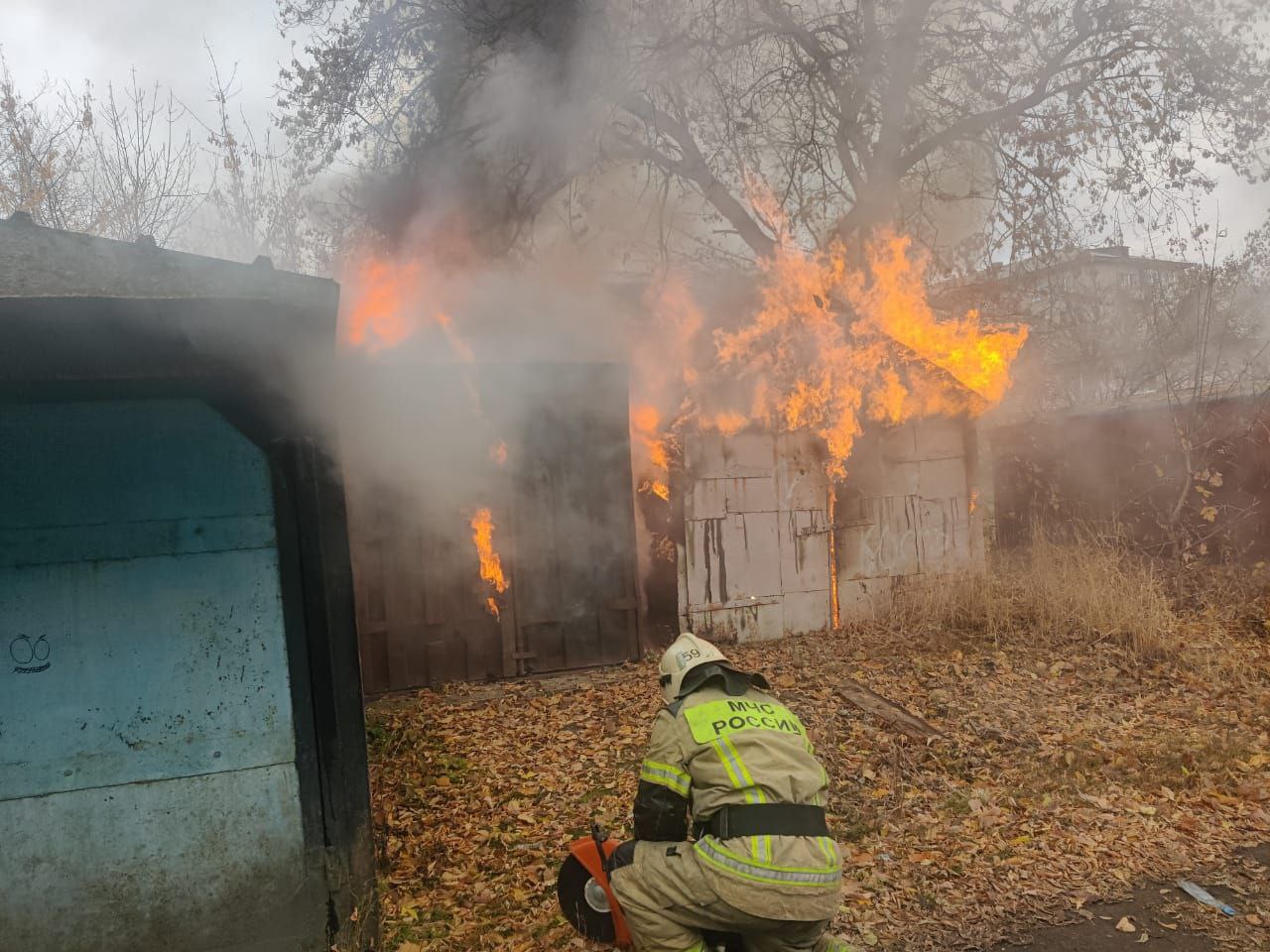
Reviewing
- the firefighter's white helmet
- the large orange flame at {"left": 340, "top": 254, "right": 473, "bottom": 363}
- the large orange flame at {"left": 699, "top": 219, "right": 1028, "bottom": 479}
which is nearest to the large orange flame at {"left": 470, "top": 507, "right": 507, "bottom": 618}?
the large orange flame at {"left": 340, "top": 254, "right": 473, "bottom": 363}

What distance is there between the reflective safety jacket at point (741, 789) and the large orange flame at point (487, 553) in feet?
19.5

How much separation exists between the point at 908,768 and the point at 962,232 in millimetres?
11338

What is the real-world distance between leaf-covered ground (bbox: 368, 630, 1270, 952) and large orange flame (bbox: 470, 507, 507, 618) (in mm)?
1086

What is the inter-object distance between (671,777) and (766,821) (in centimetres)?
43

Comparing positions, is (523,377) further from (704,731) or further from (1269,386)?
(1269,386)

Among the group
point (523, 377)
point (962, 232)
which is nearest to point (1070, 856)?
point (523, 377)

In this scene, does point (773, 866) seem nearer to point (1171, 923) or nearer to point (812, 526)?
point (1171, 923)

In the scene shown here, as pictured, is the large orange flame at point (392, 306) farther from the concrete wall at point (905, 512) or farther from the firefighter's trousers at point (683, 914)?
the firefighter's trousers at point (683, 914)

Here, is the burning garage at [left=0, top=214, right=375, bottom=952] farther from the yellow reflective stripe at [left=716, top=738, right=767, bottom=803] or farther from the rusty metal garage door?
the rusty metal garage door

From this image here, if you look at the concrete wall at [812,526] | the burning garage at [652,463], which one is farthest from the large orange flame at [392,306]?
the concrete wall at [812,526]

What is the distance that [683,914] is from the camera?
3334mm

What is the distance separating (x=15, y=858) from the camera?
3.69 meters

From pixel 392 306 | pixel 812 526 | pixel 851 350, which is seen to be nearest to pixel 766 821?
pixel 812 526

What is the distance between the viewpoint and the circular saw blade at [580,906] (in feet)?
12.6
